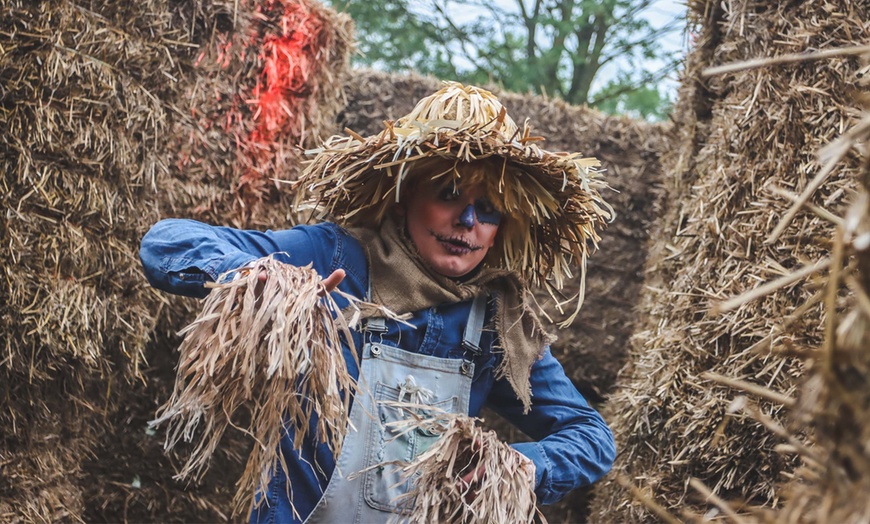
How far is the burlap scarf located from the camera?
9.30 ft

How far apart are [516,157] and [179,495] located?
7.76 ft

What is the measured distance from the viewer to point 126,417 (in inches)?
154

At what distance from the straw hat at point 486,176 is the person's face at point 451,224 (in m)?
0.06

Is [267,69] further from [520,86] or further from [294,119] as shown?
[520,86]

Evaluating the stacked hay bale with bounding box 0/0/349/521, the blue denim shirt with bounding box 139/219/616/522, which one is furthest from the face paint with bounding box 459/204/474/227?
the stacked hay bale with bounding box 0/0/349/521

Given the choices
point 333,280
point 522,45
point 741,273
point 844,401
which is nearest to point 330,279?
point 333,280

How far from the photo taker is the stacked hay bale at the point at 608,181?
4.85 metres

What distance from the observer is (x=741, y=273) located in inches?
132

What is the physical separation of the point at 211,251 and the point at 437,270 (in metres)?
0.78

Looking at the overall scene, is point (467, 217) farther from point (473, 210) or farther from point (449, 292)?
point (449, 292)

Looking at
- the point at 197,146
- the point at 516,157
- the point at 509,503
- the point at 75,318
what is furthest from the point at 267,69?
the point at 509,503

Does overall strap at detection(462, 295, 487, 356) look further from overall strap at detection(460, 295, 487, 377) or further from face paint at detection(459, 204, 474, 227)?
face paint at detection(459, 204, 474, 227)

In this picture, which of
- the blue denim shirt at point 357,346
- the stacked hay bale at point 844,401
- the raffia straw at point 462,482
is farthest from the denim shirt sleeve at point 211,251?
the stacked hay bale at point 844,401

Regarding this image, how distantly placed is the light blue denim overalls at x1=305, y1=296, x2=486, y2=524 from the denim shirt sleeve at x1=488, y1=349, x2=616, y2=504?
0.25 meters
